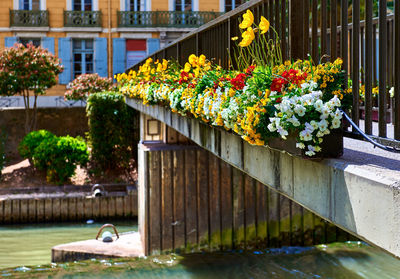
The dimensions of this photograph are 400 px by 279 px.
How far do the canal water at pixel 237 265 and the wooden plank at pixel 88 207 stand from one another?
3623mm

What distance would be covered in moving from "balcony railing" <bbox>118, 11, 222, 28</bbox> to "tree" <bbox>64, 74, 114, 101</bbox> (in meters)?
5.76

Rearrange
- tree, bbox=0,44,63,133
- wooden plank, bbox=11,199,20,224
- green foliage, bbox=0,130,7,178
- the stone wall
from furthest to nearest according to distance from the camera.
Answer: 1. the stone wall
2. tree, bbox=0,44,63,133
3. green foliage, bbox=0,130,7,178
4. wooden plank, bbox=11,199,20,224

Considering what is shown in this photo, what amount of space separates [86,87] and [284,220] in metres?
12.6

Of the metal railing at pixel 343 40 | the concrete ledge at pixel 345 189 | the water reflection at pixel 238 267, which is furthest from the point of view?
the water reflection at pixel 238 267

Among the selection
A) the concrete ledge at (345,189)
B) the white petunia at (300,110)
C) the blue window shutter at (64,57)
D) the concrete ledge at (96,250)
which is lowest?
the concrete ledge at (96,250)

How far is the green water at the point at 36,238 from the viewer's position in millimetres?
13828

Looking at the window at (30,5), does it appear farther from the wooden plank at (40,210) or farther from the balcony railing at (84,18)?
the wooden plank at (40,210)

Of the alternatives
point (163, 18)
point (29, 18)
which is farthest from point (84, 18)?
point (163, 18)

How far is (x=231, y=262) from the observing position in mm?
12203

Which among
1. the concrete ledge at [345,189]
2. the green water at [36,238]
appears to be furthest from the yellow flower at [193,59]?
the green water at [36,238]

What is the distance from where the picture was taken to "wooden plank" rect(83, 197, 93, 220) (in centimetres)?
1762

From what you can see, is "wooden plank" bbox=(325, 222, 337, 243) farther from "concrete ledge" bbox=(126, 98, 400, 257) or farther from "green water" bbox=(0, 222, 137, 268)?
"concrete ledge" bbox=(126, 98, 400, 257)

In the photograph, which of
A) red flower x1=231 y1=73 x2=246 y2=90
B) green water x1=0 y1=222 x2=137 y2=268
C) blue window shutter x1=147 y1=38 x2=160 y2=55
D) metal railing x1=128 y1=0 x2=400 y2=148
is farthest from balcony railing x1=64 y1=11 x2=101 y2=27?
red flower x1=231 y1=73 x2=246 y2=90

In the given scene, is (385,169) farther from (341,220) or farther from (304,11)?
(304,11)
